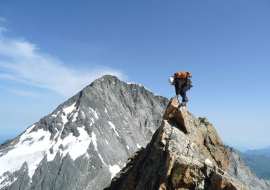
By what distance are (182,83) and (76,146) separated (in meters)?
72.2

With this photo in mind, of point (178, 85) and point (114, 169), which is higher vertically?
point (178, 85)

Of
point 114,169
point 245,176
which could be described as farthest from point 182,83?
point 245,176

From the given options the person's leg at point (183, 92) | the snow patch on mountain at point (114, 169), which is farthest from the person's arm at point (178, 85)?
the snow patch on mountain at point (114, 169)

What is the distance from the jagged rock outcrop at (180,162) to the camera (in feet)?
33.2

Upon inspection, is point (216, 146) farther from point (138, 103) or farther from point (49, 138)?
point (138, 103)

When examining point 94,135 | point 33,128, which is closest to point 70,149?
point 94,135

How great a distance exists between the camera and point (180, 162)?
10578 millimetres

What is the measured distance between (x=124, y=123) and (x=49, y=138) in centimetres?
4583

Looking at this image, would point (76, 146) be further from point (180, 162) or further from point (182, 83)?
point (180, 162)

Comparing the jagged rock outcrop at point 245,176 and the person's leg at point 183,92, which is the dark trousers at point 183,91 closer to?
the person's leg at point 183,92

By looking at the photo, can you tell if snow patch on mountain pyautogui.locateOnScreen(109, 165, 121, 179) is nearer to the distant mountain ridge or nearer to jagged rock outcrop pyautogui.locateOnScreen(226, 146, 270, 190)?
the distant mountain ridge

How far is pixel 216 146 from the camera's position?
18453 millimetres

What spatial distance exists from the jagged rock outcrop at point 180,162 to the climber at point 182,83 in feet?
3.29

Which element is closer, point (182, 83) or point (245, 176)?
point (182, 83)
